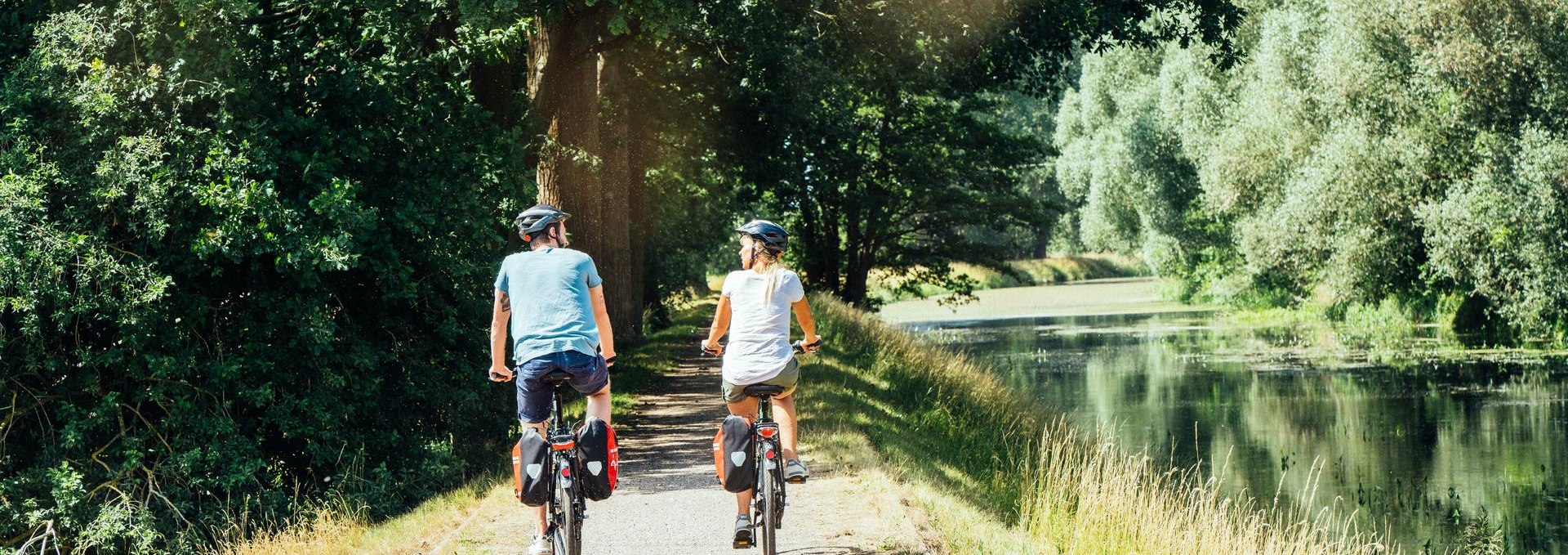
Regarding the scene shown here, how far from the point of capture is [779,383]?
7094 mm

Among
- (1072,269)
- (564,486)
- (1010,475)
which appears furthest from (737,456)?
(1072,269)

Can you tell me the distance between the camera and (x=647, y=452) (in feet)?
42.2

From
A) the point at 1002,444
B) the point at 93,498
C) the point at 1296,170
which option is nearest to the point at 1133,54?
the point at 1296,170

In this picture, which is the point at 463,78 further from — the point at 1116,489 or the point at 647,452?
the point at 1116,489

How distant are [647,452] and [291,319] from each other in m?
3.41

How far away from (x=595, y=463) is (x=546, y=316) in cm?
74

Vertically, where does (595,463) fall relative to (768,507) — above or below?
above

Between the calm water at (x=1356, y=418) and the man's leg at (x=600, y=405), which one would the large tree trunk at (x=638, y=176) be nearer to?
the calm water at (x=1356, y=418)

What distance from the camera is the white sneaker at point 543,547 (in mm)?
6734

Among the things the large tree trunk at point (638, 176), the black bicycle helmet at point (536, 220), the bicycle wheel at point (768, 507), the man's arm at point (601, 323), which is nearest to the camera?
the black bicycle helmet at point (536, 220)

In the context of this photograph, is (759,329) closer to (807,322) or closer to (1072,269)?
(807,322)

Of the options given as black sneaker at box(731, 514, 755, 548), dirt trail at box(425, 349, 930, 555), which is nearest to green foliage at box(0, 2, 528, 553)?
dirt trail at box(425, 349, 930, 555)

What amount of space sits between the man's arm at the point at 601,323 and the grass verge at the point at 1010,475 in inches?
94.2

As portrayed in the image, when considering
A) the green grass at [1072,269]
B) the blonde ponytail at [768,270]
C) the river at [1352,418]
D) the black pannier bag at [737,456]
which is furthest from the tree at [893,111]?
the green grass at [1072,269]
